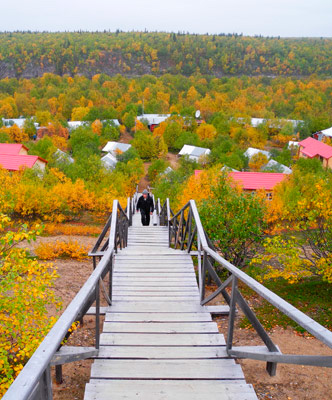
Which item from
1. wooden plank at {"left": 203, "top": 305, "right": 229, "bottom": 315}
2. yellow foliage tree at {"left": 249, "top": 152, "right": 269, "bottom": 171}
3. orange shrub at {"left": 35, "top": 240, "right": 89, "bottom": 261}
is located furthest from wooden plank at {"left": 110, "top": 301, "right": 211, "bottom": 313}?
yellow foliage tree at {"left": 249, "top": 152, "right": 269, "bottom": 171}

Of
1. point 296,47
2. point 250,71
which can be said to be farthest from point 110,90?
point 296,47

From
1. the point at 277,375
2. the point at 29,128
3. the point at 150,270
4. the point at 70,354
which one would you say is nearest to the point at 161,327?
the point at 70,354

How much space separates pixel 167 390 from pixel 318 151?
47.2 m

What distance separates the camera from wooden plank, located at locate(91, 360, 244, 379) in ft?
11.3

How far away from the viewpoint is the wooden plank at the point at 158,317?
452cm

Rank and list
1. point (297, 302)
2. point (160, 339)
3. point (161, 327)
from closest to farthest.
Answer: point (160, 339)
point (161, 327)
point (297, 302)

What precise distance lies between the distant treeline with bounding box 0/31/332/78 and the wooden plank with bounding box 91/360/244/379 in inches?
5202

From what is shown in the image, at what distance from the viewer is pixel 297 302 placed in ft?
27.1

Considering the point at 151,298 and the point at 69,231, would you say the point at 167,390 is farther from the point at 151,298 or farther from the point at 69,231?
the point at 69,231

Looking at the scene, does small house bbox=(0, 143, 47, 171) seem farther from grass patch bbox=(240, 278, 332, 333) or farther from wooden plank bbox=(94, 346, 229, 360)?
wooden plank bbox=(94, 346, 229, 360)

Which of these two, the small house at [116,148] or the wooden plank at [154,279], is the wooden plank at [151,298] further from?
the small house at [116,148]

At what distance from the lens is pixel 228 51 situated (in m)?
146

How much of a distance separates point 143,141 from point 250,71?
98.5m

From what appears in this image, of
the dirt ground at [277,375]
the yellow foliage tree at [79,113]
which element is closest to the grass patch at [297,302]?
the dirt ground at [277,375]
